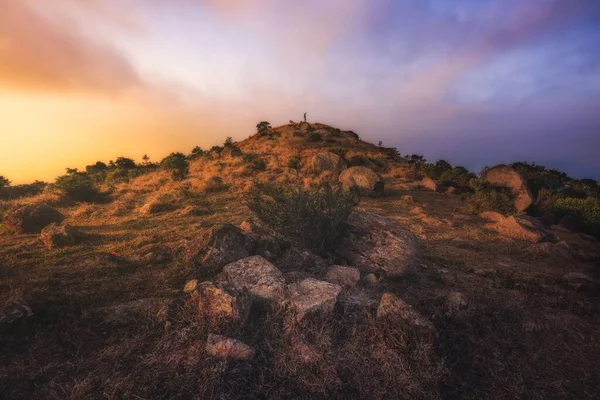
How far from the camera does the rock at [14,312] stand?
439cm

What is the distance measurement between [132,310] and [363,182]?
Answer: 15.2 metres

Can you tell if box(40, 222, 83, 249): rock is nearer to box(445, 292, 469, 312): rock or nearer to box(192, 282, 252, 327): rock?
box(192, 282, 252, 327): rock

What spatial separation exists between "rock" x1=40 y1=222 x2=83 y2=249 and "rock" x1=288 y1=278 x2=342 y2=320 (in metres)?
7.97

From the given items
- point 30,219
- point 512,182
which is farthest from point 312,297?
point 512,182

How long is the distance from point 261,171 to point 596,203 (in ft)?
70.0

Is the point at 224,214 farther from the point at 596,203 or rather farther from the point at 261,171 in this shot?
the point at 596,203

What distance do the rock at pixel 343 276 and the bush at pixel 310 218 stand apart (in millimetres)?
957

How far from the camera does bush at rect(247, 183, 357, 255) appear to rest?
7066 millimetres

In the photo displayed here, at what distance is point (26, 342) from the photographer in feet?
14.1

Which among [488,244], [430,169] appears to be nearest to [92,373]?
[488,244]

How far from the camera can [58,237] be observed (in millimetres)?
9242

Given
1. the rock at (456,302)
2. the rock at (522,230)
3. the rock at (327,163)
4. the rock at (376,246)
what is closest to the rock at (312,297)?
the rock at (456,302)

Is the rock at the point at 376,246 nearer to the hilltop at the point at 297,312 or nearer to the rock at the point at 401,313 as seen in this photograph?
the hilltop at the point at 297,312

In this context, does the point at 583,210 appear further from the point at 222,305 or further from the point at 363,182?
the point at 222,305
